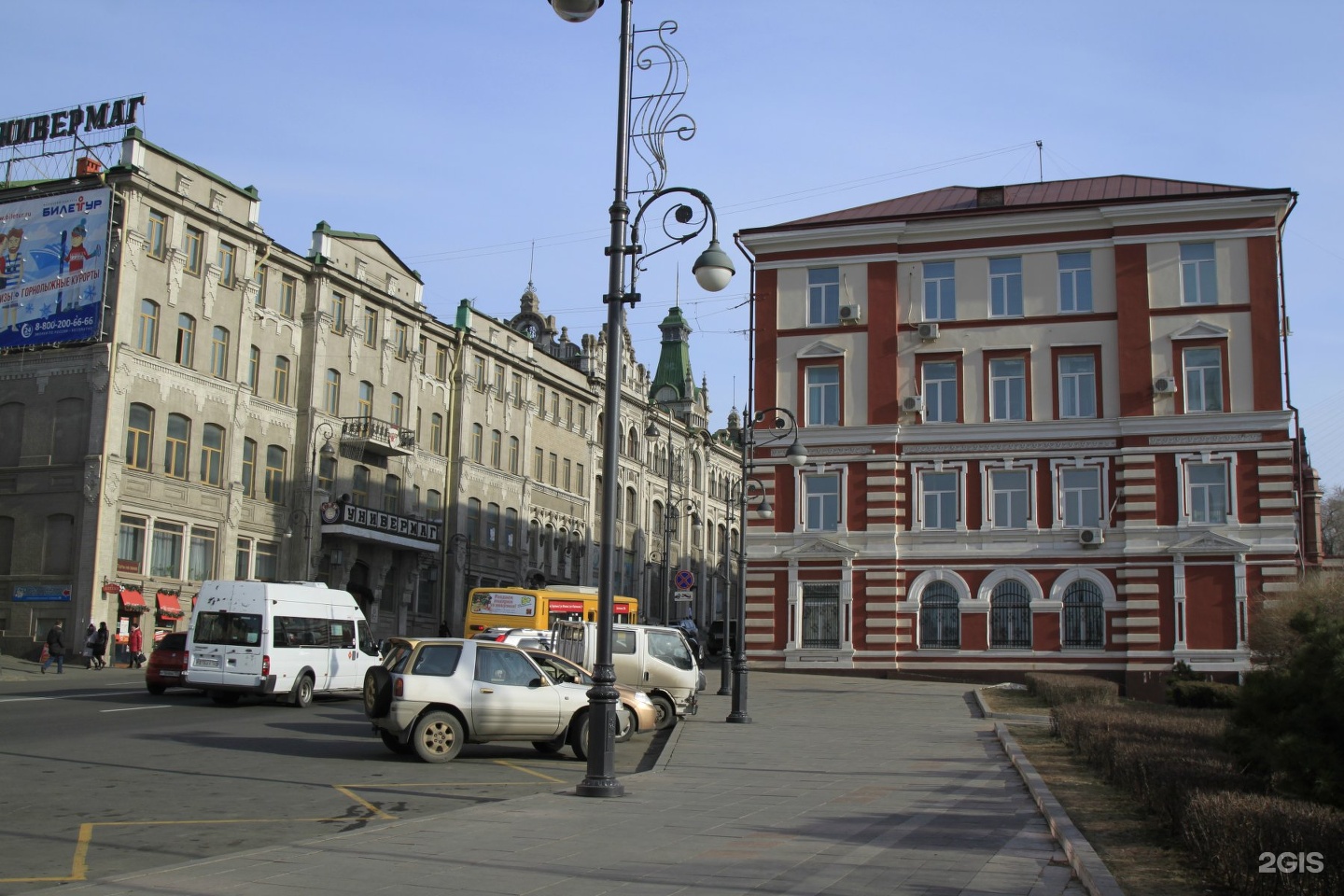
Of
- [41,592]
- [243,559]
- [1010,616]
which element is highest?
[243,559]

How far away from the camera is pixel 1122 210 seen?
40.3 m

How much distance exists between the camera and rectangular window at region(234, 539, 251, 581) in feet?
153

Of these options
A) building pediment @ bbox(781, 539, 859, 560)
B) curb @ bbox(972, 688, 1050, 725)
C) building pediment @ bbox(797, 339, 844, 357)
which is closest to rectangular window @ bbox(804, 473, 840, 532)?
building pediment @ bbox(781, 539, 859, 560)

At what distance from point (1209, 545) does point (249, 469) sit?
3429 centimetres

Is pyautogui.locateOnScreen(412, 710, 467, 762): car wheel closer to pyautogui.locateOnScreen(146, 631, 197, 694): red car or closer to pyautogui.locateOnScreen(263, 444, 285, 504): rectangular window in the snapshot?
pyautogui.locateOnScreen(146, 631, 197, 694): red car

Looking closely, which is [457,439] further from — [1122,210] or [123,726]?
[123,726]

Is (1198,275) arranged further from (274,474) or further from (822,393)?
→ (274,474)

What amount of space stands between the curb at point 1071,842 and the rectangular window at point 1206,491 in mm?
26846

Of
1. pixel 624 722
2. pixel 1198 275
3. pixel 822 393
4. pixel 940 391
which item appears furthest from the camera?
pixel 822 393

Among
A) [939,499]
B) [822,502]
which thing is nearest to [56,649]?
[822,502]

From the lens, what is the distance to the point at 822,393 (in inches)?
1683

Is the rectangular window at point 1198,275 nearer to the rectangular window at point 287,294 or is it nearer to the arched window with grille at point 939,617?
the arched window with grille at point 939,617

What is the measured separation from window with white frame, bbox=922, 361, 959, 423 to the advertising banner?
2777 cm

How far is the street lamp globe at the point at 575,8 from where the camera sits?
1254cm
